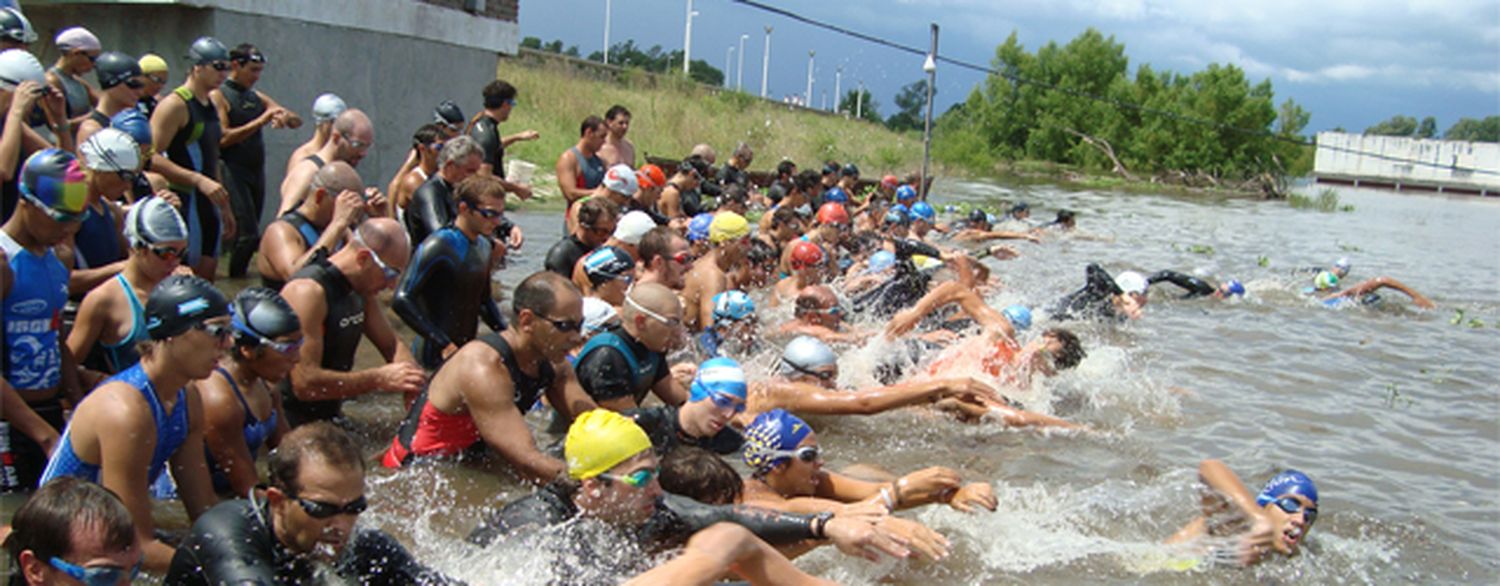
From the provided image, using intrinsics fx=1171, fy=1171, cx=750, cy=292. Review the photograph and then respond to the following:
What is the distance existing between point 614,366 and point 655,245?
1527 mm

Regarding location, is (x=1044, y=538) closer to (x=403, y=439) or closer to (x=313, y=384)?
(x=403, y=439)

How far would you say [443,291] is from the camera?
20.0 feet

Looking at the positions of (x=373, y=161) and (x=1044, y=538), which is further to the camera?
(x=373, y=161)

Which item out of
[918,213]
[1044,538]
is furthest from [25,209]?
[918,213]

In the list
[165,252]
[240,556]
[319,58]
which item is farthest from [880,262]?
[240,556]

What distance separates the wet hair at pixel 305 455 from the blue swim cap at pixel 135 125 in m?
3.72

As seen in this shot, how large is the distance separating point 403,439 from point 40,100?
2369mm

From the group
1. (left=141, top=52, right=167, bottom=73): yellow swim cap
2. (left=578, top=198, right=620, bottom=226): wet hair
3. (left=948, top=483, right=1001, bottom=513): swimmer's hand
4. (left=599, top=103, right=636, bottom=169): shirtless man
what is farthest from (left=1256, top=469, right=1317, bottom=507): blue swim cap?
(left=141, top=52, right=167, bottom=73): yellow swim cap

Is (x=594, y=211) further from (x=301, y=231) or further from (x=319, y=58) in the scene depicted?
(x=319, y=58)

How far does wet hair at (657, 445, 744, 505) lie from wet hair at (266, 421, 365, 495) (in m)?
1.36

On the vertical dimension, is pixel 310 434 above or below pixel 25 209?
below

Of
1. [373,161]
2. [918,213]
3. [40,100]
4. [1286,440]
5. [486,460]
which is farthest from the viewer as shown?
[918,213]

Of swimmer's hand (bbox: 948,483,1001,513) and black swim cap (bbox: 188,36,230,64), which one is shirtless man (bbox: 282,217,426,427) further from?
black swim cap (bbox: 188,36,230,64)

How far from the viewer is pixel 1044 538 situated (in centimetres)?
581
